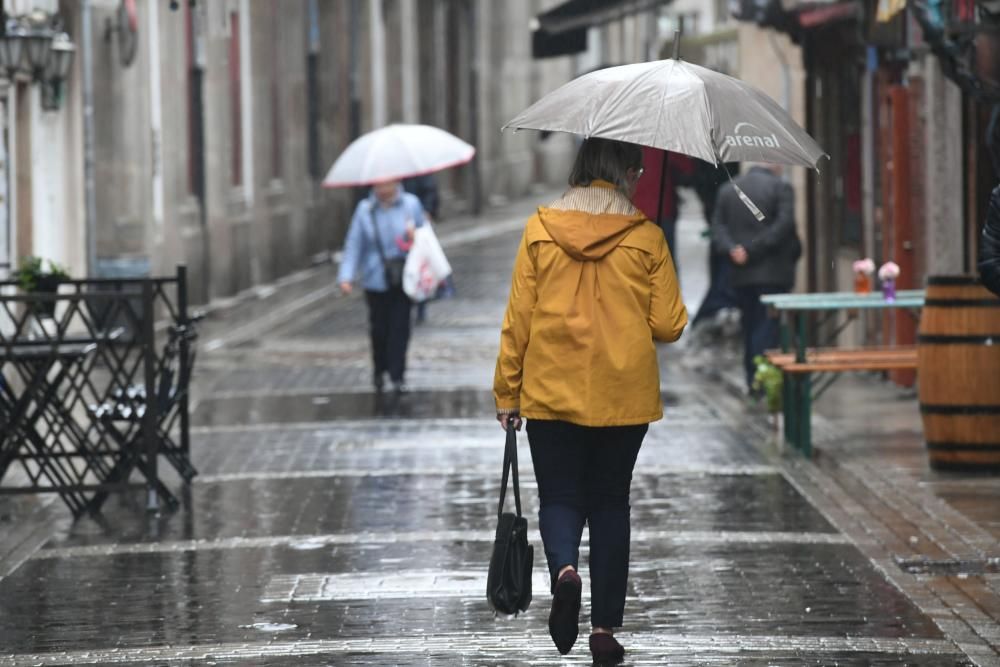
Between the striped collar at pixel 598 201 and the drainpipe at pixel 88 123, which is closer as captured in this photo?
the striped collar at pixel 598 201

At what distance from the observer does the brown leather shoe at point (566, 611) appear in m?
6.73

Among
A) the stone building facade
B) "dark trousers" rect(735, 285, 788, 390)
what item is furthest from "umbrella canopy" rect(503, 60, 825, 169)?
the stone building facade

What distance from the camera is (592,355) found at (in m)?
6.88

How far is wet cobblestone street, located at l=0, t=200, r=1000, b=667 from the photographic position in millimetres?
7434

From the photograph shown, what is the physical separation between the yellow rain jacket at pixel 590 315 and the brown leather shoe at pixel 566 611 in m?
0.50

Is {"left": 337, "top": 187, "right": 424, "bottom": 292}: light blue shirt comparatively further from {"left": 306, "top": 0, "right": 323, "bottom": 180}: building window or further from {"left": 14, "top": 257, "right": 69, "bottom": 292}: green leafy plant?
{"left": 306, "top": 0, "right": 323, "bottom": 180}: building window

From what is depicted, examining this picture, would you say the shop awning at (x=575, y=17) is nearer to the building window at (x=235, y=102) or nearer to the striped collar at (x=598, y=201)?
the building window at (x=235, y=102)

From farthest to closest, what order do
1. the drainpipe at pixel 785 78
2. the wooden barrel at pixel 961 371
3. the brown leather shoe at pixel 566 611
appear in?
the drainpipe at pixel 785 78 < the wooden barrel at pixel 961 371 < the brown leather shoe at pixel 566 611

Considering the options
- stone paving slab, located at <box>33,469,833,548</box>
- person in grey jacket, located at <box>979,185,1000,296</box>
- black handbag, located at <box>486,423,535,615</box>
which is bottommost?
stone paving slab, located at <box>33,469,833,548</box>

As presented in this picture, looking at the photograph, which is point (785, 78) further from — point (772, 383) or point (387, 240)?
point (772, 383)

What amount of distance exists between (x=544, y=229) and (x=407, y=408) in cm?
817

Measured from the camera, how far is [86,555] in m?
9.41

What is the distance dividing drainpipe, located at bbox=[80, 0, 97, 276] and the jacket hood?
1310 centimetres

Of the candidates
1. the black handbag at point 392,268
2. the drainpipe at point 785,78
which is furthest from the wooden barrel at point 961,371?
the drainpipe at point 785,78
